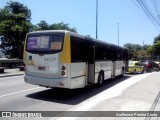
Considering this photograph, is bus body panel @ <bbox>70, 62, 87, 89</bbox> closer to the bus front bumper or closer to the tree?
the bus front bumper

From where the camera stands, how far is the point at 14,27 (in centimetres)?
4250

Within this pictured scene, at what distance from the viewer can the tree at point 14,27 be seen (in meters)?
43.0

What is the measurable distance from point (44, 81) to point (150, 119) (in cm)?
507

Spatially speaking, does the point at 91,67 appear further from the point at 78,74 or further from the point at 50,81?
the point at 50,81

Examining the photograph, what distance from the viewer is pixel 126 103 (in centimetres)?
949

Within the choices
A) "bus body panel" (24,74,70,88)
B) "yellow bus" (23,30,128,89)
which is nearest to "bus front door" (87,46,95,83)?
"yellow bus" (23,30,128,89)

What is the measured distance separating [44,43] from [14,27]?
3279 centimetres

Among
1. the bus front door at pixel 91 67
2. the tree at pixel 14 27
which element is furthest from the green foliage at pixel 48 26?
the bus front door at pixel 91 67

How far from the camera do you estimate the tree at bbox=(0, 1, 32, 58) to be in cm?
4300

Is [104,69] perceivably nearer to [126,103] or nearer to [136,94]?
[136,94]

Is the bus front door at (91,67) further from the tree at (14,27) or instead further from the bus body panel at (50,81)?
the tree at (14,27)

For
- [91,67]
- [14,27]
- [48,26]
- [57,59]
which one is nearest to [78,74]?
[57,59]

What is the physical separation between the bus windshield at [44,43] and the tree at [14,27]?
31664 mm

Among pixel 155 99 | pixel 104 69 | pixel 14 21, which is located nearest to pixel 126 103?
pixel 155 99
